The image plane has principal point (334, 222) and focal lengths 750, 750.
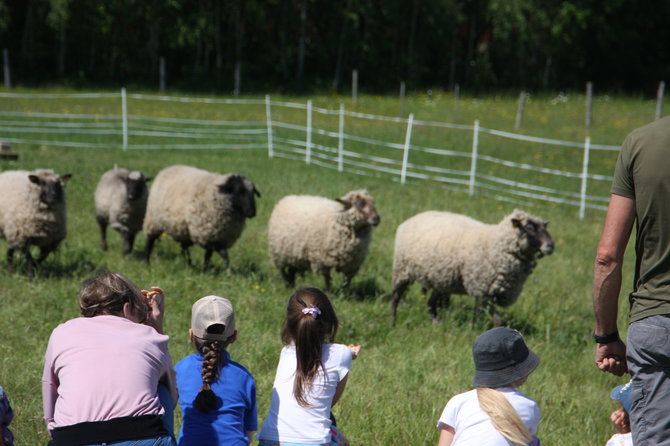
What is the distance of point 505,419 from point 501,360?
0.84 feet

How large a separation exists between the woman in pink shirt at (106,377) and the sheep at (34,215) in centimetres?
583

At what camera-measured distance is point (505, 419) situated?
3221 millimetres

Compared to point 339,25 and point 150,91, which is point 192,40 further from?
point 339,25

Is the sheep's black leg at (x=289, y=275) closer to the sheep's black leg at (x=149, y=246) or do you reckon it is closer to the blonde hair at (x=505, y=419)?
the sheep's black leg at (x=149, y=246)

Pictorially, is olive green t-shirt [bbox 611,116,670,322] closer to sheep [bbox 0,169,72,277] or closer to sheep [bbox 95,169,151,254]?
sheep [bbox 0,169,72,277]

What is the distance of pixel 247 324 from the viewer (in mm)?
7148

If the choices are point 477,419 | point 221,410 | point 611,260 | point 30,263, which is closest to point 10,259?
point 30,263

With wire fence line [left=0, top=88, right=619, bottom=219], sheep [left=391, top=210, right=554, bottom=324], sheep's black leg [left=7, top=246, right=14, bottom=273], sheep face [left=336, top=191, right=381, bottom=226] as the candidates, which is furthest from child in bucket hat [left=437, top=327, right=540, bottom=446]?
wire fence line [left=0, top=88, right=619, bottom=219]

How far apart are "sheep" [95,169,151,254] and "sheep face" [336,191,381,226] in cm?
320

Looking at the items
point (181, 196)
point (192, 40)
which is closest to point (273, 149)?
point (181, 196)

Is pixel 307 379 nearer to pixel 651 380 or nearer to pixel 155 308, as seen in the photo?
pixel 155 308

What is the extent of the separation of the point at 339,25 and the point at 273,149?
2399 centimetres

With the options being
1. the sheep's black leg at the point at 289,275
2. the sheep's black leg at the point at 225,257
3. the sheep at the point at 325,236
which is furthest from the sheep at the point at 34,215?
the sheep's black leg at the point at 289,275

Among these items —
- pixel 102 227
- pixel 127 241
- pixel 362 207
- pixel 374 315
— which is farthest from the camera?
pixel 102 227
